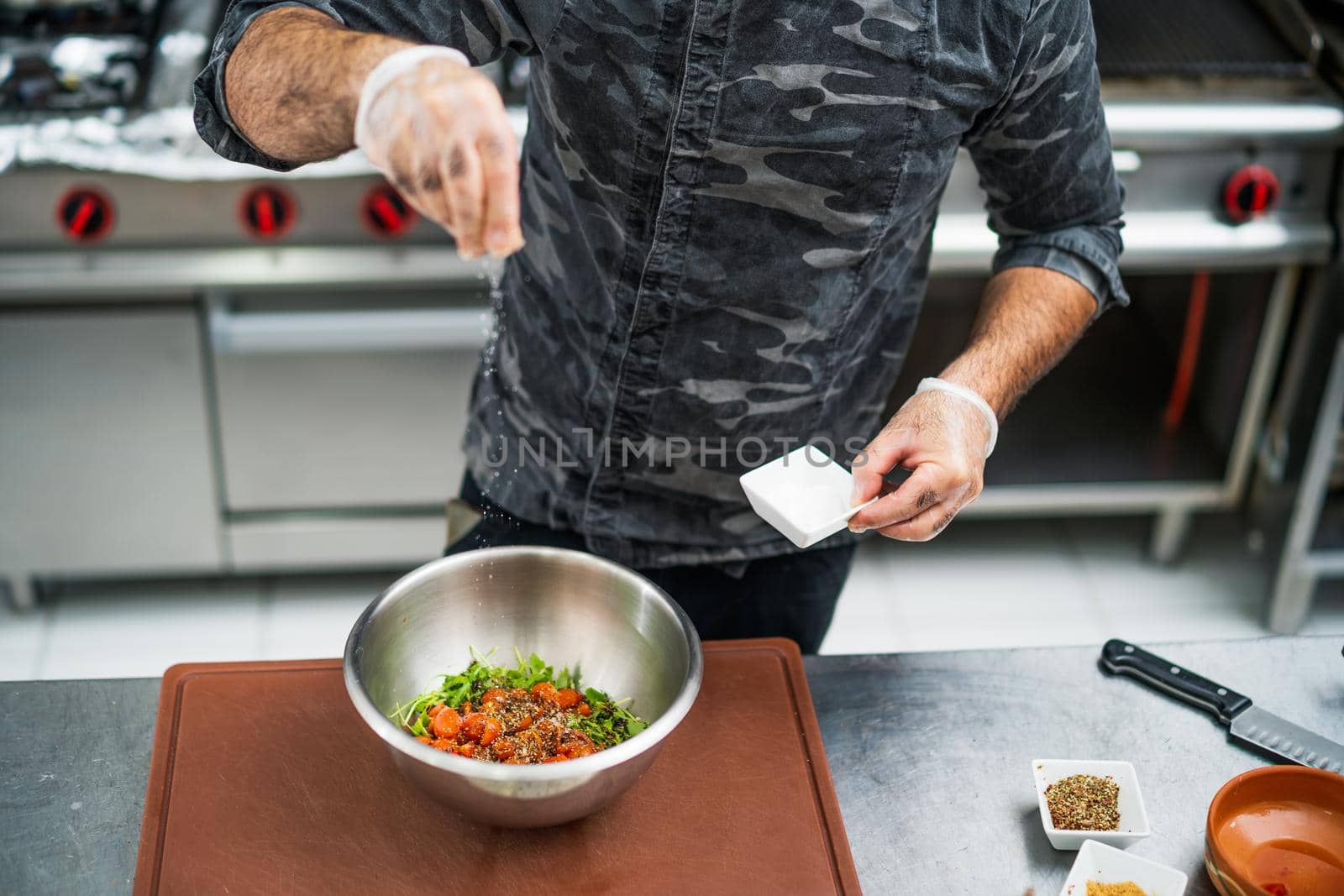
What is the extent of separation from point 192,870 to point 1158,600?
Answer: 2.13 meters

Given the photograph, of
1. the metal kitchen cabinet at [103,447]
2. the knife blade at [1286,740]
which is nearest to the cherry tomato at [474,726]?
the knife blade at [1286,740]

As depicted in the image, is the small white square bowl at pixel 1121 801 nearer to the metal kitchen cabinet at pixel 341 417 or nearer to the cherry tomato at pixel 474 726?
the cherry tomato at pixel 474 726

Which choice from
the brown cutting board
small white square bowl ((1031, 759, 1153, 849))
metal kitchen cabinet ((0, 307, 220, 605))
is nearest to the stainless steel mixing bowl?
the brown cutting board

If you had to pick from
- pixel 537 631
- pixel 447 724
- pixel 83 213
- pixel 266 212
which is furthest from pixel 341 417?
pixel 447 724

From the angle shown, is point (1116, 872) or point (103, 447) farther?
point (103, 447)

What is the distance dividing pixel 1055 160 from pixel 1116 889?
0.72 metres

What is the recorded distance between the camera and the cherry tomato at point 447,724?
42.3 inches

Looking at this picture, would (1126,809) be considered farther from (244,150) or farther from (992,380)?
(244,150)

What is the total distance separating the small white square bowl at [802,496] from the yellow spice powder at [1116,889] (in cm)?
36

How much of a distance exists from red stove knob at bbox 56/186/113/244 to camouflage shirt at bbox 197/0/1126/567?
3.02 feet

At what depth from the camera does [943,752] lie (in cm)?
118

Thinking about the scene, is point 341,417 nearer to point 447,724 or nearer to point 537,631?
point 537,631

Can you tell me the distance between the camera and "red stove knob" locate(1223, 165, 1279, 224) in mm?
2154

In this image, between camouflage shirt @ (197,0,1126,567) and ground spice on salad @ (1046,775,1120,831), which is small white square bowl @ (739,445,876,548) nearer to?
camouflage shirt @ (197,0,1126,567)
